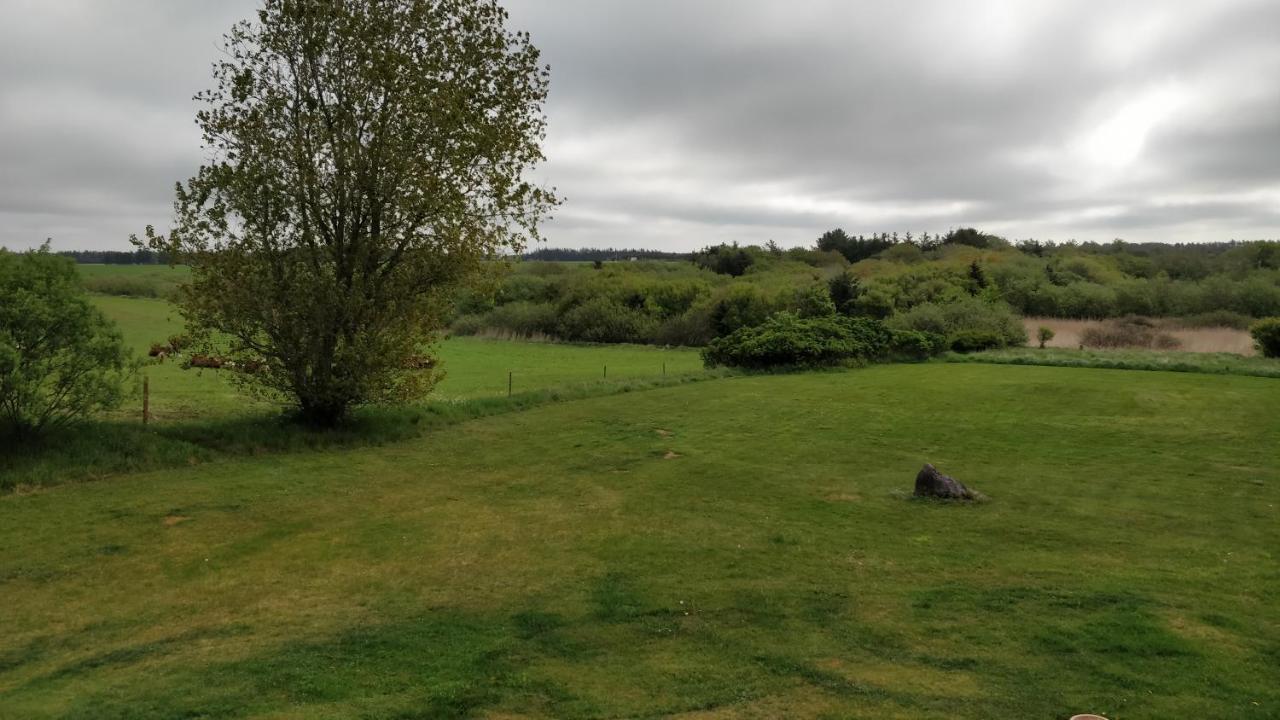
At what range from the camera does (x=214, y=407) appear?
19.8m

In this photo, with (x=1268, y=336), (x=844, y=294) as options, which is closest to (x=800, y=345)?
(x=1268, y=336)

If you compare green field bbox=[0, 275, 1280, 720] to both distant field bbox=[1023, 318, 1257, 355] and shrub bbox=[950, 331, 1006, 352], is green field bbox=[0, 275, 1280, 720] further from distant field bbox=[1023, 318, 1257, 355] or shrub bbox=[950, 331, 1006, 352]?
distant field bbox=[1023, 318, 1257, 355]

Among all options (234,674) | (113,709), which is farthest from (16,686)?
(234,674)

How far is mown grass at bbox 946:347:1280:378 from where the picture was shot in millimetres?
28055

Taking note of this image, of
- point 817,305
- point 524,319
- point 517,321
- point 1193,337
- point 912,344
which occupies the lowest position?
point 912,344

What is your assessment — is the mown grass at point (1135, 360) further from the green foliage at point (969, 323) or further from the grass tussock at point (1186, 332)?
the grass tussock at point (1186, 332)

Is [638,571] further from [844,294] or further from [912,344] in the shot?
[844,294]

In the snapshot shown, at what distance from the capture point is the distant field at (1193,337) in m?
36.6

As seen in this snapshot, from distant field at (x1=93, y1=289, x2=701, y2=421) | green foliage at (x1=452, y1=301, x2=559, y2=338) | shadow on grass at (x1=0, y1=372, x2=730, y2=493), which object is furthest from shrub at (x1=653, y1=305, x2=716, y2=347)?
shadow on grass at (x1=0, y1=372, x2=730, y2=493)

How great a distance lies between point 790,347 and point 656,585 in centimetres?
2410

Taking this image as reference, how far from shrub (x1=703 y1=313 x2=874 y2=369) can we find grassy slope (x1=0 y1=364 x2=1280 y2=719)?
586 inches

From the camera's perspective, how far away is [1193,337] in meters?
40.0

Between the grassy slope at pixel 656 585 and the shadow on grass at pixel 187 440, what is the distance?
638 millimetres

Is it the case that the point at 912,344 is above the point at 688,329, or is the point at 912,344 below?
below
